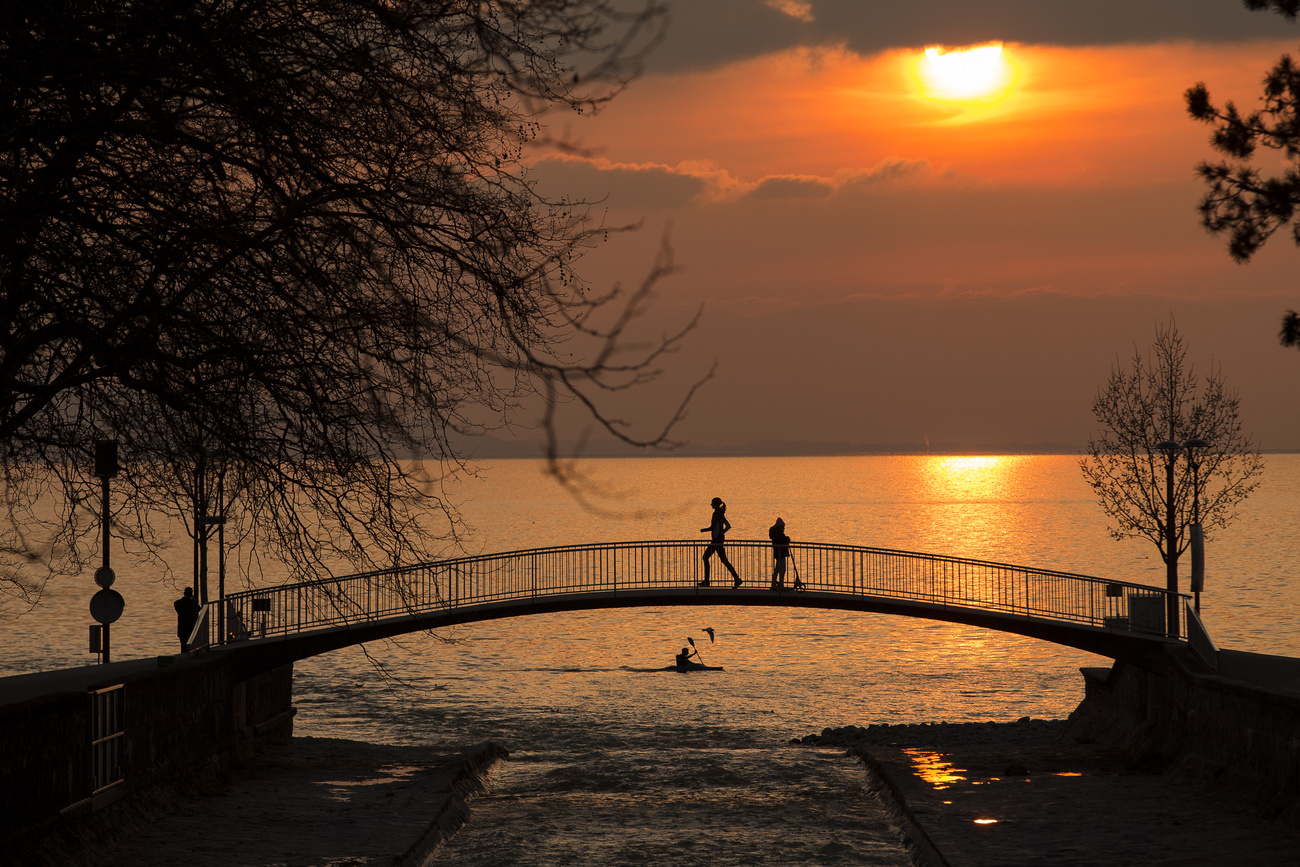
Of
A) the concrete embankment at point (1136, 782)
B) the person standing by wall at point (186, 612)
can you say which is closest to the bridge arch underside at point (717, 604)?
the concrete embankment at point (1136, 782)

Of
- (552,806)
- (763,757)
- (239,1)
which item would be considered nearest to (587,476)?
(239,1)

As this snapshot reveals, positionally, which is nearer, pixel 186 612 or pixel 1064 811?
pixel 1064 811

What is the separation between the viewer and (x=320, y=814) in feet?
63.8

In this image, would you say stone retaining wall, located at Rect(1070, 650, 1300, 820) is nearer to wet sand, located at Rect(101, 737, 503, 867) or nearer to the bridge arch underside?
the bridge arch underside

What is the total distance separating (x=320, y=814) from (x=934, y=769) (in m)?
12.5

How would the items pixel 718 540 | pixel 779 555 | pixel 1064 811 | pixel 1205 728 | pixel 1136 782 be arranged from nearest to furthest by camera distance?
pixel 1064 811 → pixel 1205 728 → pixel 1136 782 → pixel 718 540 → pixel 779 555

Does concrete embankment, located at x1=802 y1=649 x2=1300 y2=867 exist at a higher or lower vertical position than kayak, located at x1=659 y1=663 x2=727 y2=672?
higher

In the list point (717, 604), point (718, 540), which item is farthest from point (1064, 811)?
point (718, 540)

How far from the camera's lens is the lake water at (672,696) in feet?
63.0

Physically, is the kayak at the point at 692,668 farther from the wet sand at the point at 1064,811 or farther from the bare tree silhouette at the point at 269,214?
the bare tree silhouette at the point at 269,214

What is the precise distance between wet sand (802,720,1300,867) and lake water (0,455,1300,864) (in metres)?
1.05

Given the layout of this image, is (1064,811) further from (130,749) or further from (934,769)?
(130,749)

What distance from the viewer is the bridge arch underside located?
82.7 ft

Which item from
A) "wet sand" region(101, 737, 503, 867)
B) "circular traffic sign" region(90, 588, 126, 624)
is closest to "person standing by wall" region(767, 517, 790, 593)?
"wet sand" region(101, 737, 503, 867)
